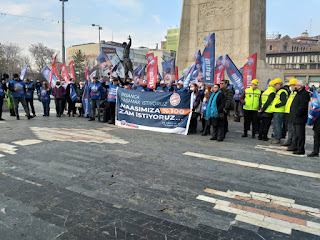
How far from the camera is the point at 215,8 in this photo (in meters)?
15.8

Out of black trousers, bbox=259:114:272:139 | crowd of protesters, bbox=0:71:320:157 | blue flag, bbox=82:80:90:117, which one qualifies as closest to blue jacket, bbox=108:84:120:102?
crowd of protesters, bbox=0:71:320:157

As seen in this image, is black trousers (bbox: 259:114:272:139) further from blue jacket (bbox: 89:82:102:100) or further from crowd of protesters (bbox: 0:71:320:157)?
blue jacket (bbox: 89:82:102:100)

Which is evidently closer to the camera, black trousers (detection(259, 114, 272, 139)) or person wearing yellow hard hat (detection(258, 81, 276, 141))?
person wearing yellow hard hat (detection(258, 81, 276, 141))

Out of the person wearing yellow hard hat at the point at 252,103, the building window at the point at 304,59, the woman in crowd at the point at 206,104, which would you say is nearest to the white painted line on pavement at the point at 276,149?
the person wearing yellow hard hat at the point at 252,103

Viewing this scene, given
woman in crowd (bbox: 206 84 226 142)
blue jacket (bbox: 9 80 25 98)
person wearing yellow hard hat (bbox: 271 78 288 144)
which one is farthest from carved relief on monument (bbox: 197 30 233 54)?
blue jacket (bbox: 9 80 25 98)

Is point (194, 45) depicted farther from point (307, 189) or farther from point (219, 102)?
point (307, 189)

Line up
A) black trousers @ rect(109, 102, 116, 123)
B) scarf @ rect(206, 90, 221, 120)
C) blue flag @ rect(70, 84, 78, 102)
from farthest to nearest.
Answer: blue flag @ rect(70, 84, 78, 102), black trousers @ rect(109, 102, 116, 123), scarf @ rect(206, 90, 221, 120)

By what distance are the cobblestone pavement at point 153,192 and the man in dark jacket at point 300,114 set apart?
0.50m

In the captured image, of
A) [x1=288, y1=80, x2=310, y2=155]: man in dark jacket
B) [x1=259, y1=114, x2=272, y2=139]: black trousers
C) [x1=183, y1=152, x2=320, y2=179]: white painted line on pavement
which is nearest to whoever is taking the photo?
[x1=183, y1=152, x2=320, y2=179]: white painted line on pavement

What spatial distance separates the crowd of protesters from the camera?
6.82 m

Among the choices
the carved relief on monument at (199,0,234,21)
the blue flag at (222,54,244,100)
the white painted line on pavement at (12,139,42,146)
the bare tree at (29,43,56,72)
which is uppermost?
the bare tree at (29,43,56,72)

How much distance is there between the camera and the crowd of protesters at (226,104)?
22.4 feet

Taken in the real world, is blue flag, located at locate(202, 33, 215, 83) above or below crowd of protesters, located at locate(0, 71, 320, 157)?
above

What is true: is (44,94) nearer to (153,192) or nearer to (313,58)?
(153,192)
